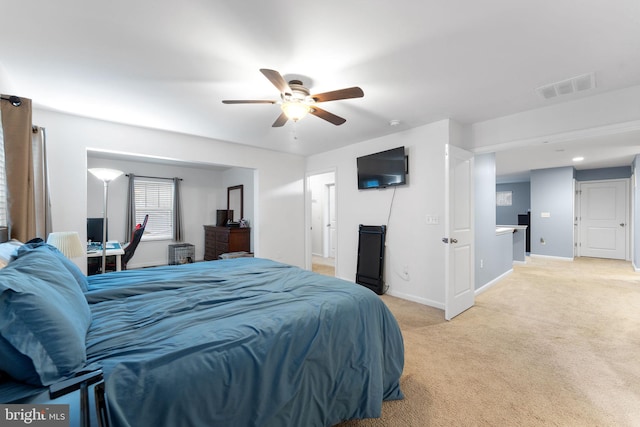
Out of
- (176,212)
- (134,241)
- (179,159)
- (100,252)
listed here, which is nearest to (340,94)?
(179,159)

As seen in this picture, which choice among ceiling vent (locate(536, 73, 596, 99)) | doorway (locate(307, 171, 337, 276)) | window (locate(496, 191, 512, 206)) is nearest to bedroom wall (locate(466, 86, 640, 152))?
ceiling vent (locate(536, 73, 596, 99))

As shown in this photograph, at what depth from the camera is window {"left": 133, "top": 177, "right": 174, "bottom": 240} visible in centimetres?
609

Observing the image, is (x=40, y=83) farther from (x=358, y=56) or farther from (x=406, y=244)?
(x=406, y=244)

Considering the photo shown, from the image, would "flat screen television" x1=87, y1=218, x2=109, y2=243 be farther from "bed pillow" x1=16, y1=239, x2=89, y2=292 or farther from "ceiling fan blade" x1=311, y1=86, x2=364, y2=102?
"ceiling fan blade" x1=311, y1=86, x2=364, y2=102

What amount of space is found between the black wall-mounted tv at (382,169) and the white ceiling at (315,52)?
84 centimetres

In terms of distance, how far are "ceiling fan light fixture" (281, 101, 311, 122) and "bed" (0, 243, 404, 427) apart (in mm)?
1431

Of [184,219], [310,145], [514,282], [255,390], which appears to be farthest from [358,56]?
[184,219]

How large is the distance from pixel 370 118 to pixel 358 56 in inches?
53.8

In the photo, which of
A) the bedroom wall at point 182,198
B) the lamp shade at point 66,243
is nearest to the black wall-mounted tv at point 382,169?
the bedroom wall at point 182,198

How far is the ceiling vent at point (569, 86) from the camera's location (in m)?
2.34

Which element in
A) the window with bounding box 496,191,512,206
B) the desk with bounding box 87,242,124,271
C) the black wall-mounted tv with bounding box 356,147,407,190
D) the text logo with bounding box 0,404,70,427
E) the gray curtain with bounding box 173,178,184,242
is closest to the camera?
the text logo with bounding box 0,404,70,427

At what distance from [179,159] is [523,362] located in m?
4.62

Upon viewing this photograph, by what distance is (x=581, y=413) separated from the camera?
1.71 meters

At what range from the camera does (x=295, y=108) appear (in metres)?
2.31
